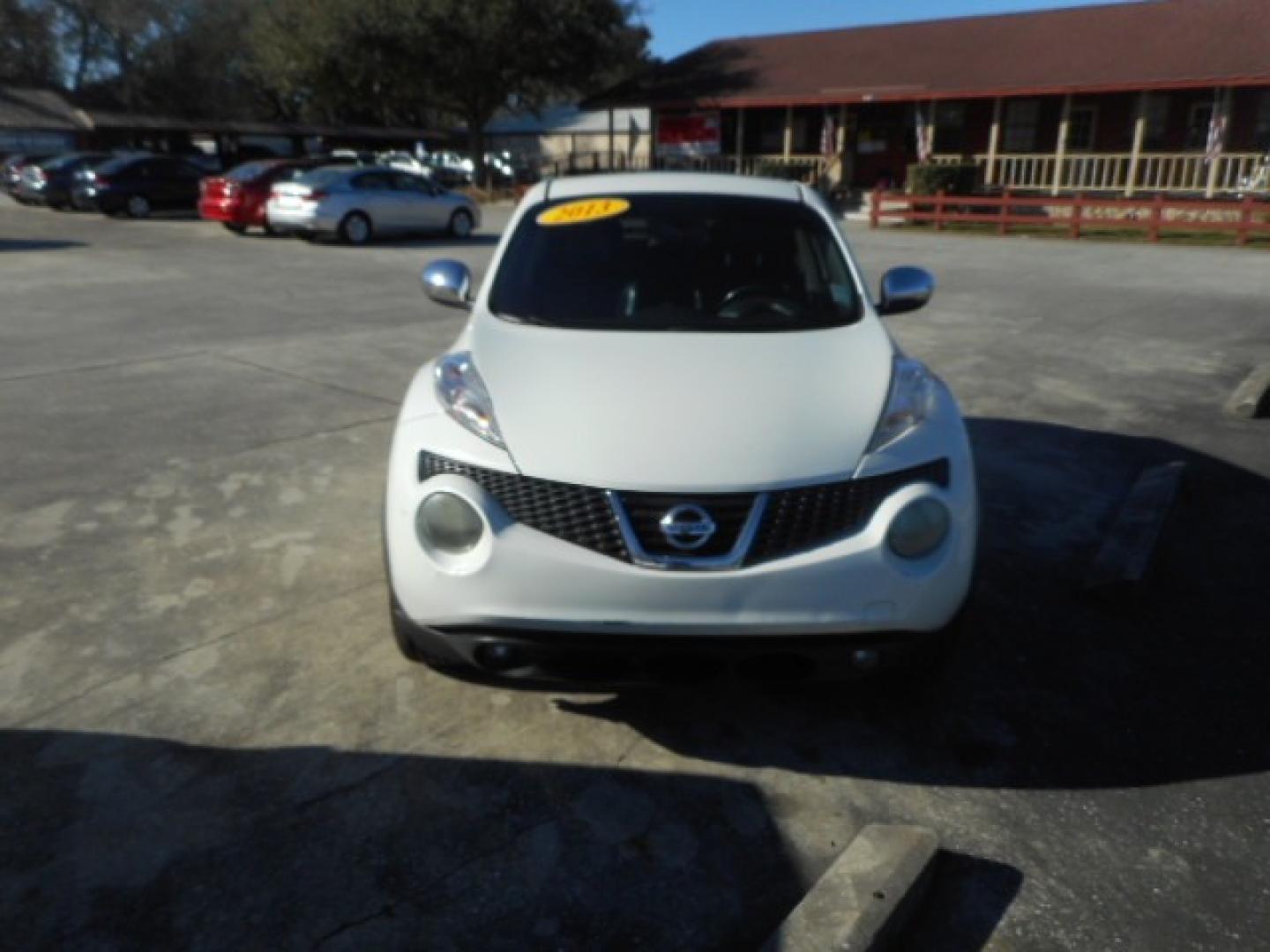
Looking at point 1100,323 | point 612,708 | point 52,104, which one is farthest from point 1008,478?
point 52,104

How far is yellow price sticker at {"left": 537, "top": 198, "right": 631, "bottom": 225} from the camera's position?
4.19m

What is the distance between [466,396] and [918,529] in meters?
1.44

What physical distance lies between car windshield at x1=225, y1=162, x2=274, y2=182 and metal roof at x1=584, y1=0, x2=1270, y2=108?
16181 millimetres

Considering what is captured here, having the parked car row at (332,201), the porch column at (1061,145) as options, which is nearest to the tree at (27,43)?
the parked car row at (332,201)

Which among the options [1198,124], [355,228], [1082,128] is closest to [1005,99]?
[1082,128]

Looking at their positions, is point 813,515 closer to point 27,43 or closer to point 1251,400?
point 1251,400

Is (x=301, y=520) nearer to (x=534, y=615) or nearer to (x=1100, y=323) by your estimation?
(x=534, y=615)

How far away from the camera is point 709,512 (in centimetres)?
262

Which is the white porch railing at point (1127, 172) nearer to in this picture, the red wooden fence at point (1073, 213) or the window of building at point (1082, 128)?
the window of building at point (1082, 128)

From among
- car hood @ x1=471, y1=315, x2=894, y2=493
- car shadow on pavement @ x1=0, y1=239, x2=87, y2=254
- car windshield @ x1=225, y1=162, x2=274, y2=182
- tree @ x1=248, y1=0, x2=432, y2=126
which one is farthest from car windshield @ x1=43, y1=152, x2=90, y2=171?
car hood @ x1=471, y1=315, x2=894, y2=493

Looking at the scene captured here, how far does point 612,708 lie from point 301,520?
2225mm

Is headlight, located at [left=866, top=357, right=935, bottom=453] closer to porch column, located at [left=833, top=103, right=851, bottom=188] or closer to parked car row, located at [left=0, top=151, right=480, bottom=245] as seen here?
parked car row, located at [left=0, top=151, right=480, bottom=245]

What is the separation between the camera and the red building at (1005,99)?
2527 cm

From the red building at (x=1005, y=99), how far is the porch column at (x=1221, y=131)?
0.16 ft
